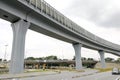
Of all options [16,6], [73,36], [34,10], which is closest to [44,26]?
[34,10]

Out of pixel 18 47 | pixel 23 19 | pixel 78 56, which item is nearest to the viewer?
pixel 18 47

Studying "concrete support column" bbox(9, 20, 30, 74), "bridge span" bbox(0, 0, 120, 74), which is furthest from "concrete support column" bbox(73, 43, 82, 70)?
"concrete support column" bbox(9, 20, 30, 74)

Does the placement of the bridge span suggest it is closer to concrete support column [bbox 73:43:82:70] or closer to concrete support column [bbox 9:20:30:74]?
concrete support column [bbox 9:20:30:74]

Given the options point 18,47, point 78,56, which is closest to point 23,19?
point 18,47

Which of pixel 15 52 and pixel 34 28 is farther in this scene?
pixel 34 28

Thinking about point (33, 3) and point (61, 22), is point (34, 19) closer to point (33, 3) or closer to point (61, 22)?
point (33, 3)

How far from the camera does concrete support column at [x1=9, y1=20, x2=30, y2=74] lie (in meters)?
22.0

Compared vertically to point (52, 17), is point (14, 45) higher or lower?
lower

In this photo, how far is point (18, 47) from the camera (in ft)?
74.9

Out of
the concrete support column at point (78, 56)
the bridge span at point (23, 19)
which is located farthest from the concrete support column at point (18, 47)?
the concrete support column at point (78, 56)

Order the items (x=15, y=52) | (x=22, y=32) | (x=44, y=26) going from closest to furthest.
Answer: (x=15, y=52) < (x=22, y=32) < (x=44, y=26)

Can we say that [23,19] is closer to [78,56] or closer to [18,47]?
[18,47]

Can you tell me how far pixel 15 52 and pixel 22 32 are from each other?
340 cm

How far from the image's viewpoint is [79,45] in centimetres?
4819
